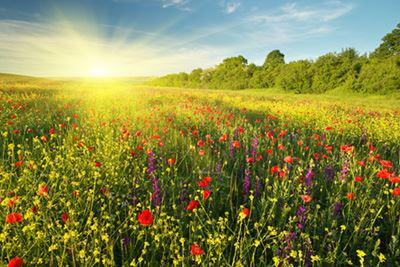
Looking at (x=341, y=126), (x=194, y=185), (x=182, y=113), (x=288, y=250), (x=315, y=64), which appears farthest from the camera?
(x=315, y=64)

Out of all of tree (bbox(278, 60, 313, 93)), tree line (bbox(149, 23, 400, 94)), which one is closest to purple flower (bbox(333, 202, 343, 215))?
tree line (bbox(149, 23, 400, 94))

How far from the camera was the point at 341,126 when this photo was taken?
17.6 feet

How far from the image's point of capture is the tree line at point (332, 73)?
76.9ft

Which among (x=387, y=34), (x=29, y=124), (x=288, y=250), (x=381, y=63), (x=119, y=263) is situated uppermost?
(x=387, y=34)

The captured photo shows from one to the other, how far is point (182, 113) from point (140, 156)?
336cm

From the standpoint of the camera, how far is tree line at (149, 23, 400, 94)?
23.5 m

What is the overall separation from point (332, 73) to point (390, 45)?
33.9 ft

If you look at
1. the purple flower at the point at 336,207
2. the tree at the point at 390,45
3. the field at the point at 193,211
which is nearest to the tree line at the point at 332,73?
the tree at the point at 390,45

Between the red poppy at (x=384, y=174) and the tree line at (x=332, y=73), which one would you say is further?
the tree line at (x=332, y=73)

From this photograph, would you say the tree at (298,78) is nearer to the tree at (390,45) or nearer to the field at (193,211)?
the tree at (390,45)

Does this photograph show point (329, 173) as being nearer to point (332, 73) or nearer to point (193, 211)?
point (193, 211)

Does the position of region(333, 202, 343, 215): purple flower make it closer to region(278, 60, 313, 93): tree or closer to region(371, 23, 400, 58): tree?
region(278, 60, 313, 93): tree

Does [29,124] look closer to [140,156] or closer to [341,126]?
Answer: [140,156]

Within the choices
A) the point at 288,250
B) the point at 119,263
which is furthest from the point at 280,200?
the point at 119,263
